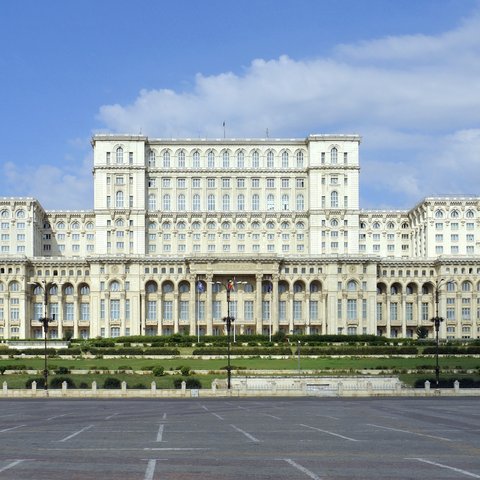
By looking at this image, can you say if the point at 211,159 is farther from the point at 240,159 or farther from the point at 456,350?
the point at 456,350

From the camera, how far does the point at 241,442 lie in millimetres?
30219

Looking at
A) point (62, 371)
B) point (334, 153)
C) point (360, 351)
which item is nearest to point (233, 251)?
point (334, 153)

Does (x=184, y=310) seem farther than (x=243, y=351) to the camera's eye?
Yes

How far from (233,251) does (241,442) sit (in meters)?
130

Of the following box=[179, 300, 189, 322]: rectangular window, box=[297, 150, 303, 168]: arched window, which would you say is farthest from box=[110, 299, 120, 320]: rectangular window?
box=[297, 150, 303, 168]: arched window

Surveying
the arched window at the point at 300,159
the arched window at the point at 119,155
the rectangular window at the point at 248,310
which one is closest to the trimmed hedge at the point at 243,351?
the rectangular window at the point at 248,310

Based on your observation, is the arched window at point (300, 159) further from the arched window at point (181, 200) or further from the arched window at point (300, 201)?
the arched window at point (181, 200)

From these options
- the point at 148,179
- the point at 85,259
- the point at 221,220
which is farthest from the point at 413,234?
the point at 85,259

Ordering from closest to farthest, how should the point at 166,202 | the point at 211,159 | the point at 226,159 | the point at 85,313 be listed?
the point at 85,313
the point at 166,202
the point at 211,159
the point at 226,159

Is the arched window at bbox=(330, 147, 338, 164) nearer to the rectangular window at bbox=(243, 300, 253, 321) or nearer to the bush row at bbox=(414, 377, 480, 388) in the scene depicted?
the rectangular window at bbox=(243, 300, 253, 321)

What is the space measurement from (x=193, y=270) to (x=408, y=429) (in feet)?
386

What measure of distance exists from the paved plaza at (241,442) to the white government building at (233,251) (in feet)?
332

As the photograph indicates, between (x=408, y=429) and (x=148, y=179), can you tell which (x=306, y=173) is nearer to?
(x=148, y=179)

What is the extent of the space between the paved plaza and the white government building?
101m
